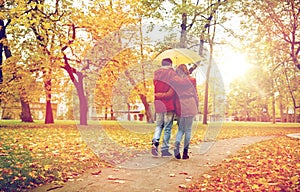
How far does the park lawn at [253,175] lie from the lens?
4453 millimetres

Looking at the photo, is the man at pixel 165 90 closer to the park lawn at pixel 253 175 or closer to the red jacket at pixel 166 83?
the red jacket at pixel 166 83

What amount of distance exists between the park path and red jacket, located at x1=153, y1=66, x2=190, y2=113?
113 centimetres

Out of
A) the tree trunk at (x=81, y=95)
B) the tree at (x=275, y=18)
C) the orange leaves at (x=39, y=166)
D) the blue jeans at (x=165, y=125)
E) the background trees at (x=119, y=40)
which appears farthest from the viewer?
the tree trunk at (x=81, y=95)

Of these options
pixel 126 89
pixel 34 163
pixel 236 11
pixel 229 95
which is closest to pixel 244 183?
pixel 34 163

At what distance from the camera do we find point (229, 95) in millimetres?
73188

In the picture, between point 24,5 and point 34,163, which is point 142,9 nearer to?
point 24,5

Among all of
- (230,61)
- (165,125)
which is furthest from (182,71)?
(230,61)

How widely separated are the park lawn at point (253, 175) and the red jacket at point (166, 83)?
1.56 m

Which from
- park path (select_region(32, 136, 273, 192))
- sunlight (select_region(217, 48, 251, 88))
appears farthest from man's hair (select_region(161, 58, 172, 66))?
sunlight (select_region(217, 48, 251, 88))

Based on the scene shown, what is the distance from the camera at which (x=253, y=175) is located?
543 cm

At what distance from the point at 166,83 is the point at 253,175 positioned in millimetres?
2449

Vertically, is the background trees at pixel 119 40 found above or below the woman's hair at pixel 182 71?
above

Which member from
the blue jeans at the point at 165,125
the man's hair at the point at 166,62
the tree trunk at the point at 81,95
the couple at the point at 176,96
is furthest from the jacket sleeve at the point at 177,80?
the tree trunk at the point at 81,95

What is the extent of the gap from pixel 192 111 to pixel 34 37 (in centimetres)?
1282
